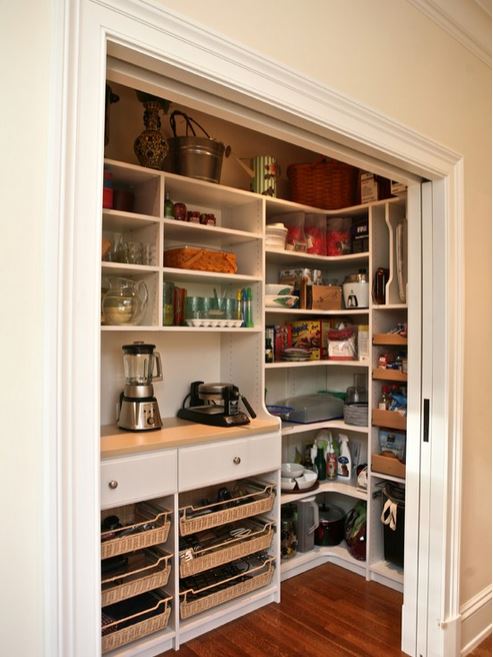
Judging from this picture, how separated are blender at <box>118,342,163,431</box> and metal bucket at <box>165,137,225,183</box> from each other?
2.89ft

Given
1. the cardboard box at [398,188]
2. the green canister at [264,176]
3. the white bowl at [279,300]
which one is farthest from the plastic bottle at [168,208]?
the cardboard box at [398,188]

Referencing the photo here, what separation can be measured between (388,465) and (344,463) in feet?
1.53

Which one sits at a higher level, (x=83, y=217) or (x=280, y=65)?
(x=280, y=65)

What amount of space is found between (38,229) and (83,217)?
94mm

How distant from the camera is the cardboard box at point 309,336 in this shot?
318cm

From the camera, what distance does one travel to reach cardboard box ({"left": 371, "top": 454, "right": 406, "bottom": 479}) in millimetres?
2779

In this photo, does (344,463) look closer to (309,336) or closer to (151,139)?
(309,336)

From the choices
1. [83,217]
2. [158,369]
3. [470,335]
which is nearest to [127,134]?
[158,369]

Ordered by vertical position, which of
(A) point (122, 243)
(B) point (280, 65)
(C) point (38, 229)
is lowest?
(C) point (38, 229)

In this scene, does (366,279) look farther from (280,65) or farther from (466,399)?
(280,65)

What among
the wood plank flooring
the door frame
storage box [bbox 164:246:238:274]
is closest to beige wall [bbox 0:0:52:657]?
the door frame

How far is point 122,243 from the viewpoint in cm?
236

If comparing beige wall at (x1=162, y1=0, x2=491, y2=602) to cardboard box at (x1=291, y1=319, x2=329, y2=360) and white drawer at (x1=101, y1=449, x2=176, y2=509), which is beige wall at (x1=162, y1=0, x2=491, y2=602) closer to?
cardboard box at (x1=291, y1=319, x2=329, y2=360)

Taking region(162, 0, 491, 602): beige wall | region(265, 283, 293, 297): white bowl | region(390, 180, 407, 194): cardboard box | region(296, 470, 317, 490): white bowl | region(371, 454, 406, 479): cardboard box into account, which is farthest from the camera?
region(296, 470, 317, 490): white bowl
